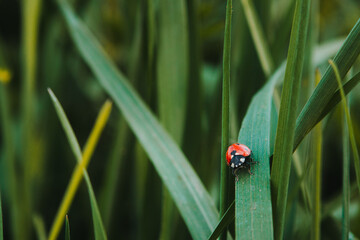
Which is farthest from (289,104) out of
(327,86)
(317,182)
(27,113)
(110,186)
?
(27,113)

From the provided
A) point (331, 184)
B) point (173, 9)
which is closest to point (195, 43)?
point (173, 9)

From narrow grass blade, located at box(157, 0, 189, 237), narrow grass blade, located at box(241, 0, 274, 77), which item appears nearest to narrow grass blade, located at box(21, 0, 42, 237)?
narrow grass blade, located at box(157, 0, 189, 237)

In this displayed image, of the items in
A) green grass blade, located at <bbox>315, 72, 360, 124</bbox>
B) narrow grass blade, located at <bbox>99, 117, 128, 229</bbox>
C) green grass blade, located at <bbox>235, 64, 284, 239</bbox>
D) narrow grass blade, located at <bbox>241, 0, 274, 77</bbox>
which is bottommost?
narrow grass blade, located at <bbox>99, 117, 128, 229</bbox>

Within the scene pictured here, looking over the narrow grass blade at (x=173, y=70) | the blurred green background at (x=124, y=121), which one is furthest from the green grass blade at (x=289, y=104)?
the narrow grass blade at (x=173, y=70)

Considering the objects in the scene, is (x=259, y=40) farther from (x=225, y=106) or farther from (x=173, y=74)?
(x=225, y=106)

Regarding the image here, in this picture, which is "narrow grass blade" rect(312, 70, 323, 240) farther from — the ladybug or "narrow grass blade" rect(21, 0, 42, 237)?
"narrow grass blade" rect(21, 0, 42, 237)

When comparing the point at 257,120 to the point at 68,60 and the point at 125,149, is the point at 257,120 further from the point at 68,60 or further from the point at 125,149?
the point at 68,60
